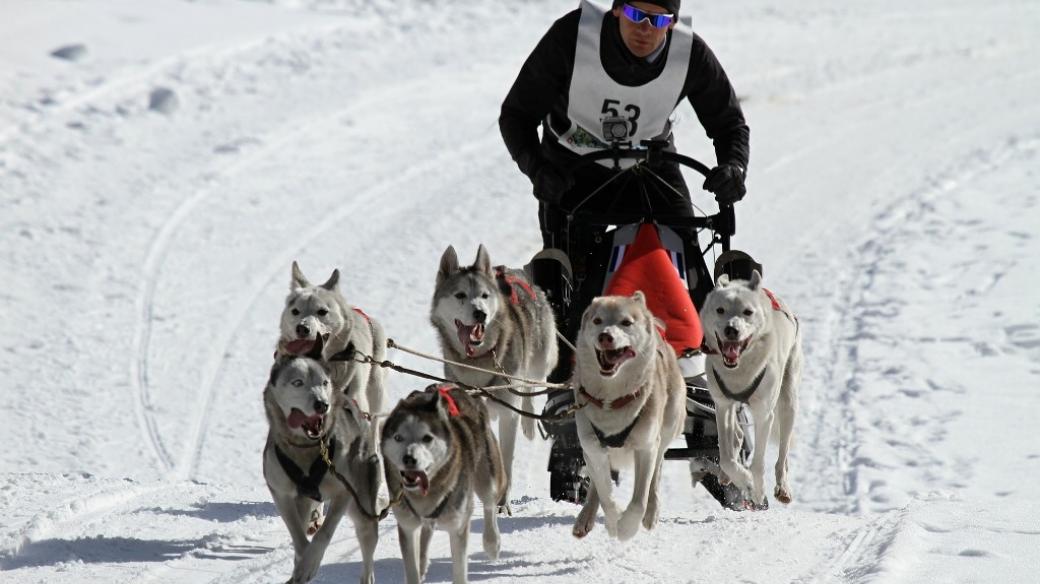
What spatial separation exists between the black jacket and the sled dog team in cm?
72

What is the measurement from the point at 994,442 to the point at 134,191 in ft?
23.0

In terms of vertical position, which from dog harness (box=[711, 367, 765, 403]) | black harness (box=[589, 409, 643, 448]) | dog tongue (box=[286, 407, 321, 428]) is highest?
dog harness (box=[711, 367, 765, 403])

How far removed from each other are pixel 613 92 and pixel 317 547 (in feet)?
8.07

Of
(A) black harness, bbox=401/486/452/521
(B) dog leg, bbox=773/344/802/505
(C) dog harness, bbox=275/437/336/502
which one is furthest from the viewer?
(B) dog leg, bbox=773/344/802/505

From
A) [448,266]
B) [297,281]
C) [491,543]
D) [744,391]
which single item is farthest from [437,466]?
[297,281]

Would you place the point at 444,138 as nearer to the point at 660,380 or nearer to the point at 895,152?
the point at 895,152

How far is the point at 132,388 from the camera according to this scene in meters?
Answer: 8.48

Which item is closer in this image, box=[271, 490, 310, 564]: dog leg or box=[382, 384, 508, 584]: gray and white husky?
box=[382, 384, 508, 584]: gray and white husky

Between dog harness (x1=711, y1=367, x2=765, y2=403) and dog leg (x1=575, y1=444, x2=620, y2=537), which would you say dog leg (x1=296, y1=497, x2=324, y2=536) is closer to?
dog leg (x1=575, y1=444, x2=620, y2=537)

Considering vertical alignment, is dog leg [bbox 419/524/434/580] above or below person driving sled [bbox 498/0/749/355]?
below

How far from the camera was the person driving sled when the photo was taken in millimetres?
5871

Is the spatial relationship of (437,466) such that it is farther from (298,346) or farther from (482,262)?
(482,262)

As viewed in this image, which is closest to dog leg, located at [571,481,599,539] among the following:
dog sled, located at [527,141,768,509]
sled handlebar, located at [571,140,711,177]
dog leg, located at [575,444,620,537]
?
dog leg, located at [575,444,620,537]

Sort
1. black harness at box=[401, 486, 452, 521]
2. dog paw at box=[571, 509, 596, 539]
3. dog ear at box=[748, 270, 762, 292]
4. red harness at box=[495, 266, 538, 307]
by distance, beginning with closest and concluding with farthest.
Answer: black harness at box=[401, 486, 452, 521], dog paw at box=[571, 509, 596, 539], dog ear at box=[748, 270, 762, 292], red harness at box=[495, 266, 538, 307]
